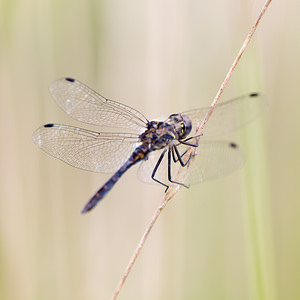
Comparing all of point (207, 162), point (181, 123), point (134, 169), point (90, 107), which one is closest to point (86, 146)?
point (90, 107)

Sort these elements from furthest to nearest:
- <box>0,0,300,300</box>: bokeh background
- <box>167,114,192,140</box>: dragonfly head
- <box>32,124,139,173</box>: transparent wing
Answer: <box>0,0,300,300</box>: bokeh background, <box>167,114,192,140</box>: dragonfly head, <box>32,124,139,173</box>: transparent wing

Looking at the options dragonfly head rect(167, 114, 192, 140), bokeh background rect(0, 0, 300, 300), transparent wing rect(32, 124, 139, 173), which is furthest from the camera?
bokeh background rect(0, 0, 300, 300)

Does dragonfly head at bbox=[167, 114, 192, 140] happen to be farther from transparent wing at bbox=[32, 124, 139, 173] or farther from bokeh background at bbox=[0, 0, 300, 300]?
bokeh background at bbox=[0, 0, 300, 300]

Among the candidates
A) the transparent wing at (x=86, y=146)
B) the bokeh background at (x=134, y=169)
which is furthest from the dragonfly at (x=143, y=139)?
the bokeh background at (x=134, y=169)

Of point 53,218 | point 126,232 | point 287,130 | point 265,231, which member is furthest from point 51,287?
point 287,130

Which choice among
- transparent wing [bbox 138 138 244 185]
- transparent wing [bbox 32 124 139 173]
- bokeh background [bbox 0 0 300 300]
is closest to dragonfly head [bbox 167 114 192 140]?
transparent wing [bbox 138 138 244 185]

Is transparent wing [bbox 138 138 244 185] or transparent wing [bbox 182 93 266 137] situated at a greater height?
transparent wing [bbox 182 93 266 137]
